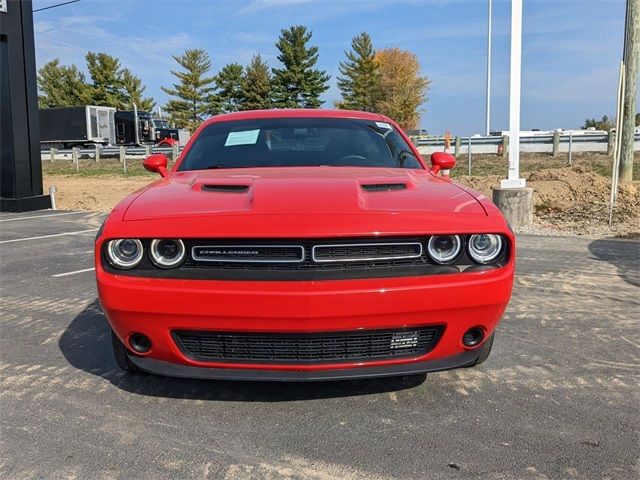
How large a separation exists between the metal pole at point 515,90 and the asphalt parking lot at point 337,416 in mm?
4919

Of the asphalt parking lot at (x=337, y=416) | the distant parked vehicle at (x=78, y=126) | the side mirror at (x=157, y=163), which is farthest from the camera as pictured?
the distant parked vehicle at (x=78, y=126)

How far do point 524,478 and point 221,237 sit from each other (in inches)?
59.1

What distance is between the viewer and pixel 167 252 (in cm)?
248

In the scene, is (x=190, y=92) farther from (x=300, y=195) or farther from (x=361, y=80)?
(x=300, y=195)

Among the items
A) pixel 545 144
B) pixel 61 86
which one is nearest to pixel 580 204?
pixel 545 144

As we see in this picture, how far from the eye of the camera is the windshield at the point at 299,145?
3715 millimetres

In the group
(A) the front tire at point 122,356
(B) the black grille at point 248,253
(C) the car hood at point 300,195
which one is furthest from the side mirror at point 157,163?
(B) the black grille at point 248,253

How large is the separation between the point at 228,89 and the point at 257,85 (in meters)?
4.37

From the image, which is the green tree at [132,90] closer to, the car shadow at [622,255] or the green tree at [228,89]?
the green tree at [228,89]

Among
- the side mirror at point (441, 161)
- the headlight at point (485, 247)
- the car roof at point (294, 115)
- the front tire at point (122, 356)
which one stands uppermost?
the car roof at point (294, 115)

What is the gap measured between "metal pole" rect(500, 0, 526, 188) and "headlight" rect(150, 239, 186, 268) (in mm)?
7027

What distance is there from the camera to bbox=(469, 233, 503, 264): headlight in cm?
251

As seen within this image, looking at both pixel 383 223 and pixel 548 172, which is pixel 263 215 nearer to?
pixel 383 223

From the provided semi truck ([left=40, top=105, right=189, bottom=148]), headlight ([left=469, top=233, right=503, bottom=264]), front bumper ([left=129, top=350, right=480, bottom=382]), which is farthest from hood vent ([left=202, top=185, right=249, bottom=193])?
semi truck ([left=40, top=105, right=189, bottom=148])
